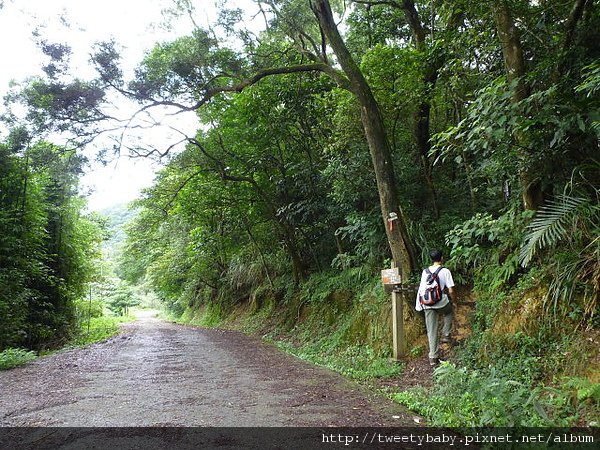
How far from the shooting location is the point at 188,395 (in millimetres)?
5465

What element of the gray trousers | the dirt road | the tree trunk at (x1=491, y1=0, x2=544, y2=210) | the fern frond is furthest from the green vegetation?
the tree trunk at (x1=491, y1=0, x2=544, y2=210)

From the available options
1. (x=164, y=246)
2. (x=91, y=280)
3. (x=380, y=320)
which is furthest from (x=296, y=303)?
(x=164, y=246)

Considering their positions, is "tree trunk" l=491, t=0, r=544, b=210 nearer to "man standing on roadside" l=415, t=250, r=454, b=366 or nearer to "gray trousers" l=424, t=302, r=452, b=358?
"man standing on roadside" l=415, t=250, r=454, b=366

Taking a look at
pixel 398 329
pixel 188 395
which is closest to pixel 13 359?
pixel 188 395

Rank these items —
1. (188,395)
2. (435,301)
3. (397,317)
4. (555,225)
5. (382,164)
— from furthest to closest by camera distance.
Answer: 1. (382,164)
2. (397,317)
3. (435,301)
4. (188,395)
5. (555,225)

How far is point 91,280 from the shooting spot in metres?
17.3

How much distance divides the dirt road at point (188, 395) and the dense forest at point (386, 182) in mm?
989

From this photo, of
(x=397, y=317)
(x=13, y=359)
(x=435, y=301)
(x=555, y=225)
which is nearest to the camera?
(x=555, y=225)

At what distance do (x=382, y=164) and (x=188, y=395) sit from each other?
520cm

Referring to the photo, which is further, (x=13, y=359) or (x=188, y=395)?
(x=13, y=359)

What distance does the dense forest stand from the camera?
482cm

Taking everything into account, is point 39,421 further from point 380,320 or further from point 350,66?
point 350,66

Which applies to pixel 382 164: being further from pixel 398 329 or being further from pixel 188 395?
pixel 188 395

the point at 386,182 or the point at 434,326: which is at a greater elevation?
the point at 386,182
